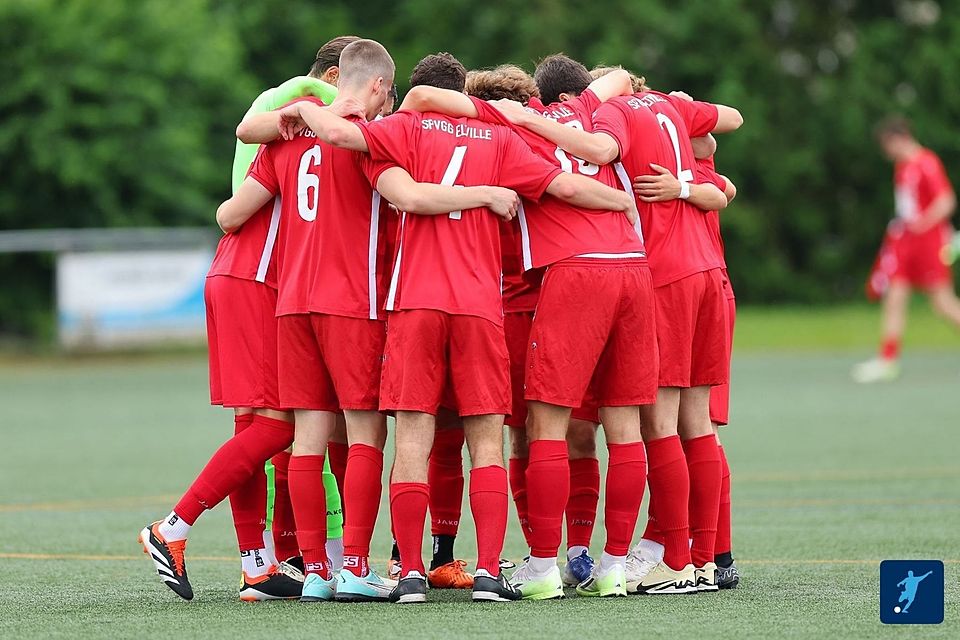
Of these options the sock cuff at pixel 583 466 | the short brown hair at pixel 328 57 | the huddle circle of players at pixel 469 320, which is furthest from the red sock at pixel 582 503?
the short brown hair at pixel 328 57

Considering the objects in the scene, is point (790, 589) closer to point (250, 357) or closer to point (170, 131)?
point (250, 357)

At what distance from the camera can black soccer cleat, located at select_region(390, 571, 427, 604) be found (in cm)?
583

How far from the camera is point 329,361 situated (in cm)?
601

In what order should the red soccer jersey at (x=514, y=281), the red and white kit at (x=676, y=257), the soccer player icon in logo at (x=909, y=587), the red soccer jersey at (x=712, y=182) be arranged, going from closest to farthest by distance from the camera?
the soccer player icon in logo at (x=909, y=587)
the red and white kit at (x=676, y=257)
the red soccer jersey at (x=514, y=281)
the red soccer jersey at (x=712, y=182)

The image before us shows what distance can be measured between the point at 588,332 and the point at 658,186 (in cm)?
70

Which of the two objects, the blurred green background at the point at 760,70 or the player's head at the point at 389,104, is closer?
the player's head at the point at 389,104

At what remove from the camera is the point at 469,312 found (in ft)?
19.2

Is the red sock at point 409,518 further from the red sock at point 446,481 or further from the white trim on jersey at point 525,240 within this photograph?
the white trim on jersey at point 525,240

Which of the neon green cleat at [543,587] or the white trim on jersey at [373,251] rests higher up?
the white trim on jersey at [373,251]

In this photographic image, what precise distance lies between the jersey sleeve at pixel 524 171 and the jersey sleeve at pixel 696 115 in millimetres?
798

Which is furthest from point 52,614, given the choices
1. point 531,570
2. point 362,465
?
point 531,570

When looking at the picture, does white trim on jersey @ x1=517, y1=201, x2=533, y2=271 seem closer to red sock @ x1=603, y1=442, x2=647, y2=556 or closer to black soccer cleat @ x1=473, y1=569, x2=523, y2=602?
red sock @ x1=603, y1=442, x2=647, y2=556

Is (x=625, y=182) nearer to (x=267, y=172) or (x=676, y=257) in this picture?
(x=676, y=257)

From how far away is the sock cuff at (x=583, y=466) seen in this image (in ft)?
21.8
